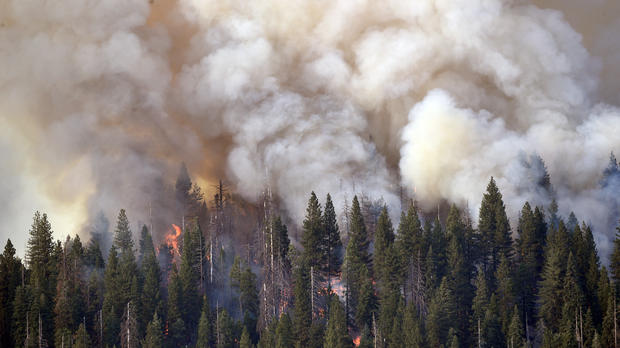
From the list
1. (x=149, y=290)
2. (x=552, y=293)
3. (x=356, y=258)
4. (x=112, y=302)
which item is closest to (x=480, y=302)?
(x=552, y=293)

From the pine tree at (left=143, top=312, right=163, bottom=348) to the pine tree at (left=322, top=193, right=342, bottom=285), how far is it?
65.6ft

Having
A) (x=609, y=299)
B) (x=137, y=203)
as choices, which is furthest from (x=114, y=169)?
(x=609, y=299)

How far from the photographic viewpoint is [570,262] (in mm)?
119000

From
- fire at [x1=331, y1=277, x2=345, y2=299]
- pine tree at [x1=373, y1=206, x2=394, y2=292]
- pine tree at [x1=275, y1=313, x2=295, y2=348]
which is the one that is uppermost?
pine tree at [x1=373, y1=206, x2=394, y2=292]

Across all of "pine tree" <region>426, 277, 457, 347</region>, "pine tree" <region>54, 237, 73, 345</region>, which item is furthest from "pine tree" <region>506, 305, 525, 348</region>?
"pine tree" <region>54, 237, 73, 345</region>

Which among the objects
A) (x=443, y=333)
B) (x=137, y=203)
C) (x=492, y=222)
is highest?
(x=137, y=203)

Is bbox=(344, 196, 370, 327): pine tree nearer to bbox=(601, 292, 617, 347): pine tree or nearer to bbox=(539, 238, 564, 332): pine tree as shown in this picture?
bbox=(539, 238, 564, 332): pine tree

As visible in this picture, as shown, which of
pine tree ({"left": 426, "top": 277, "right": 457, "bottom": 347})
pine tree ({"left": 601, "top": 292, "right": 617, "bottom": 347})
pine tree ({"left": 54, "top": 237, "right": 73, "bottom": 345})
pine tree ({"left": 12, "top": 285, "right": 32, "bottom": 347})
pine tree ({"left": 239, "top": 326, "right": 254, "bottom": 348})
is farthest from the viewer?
pine tree ({"left": 12, "top": 285, "right": 32, "bottom": 347})

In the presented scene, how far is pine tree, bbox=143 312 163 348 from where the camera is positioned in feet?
390

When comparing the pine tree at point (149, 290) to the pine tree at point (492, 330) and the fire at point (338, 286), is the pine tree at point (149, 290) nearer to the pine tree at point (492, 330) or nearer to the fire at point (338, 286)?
the fire at point (338, 286)

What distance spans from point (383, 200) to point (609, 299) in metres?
41.1

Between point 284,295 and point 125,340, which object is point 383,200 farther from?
point 125,340

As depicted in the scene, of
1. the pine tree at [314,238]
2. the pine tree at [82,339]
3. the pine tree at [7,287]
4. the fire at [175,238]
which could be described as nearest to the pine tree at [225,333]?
the pine tree at [314,238]

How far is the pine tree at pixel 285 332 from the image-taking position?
117850 millimetres
